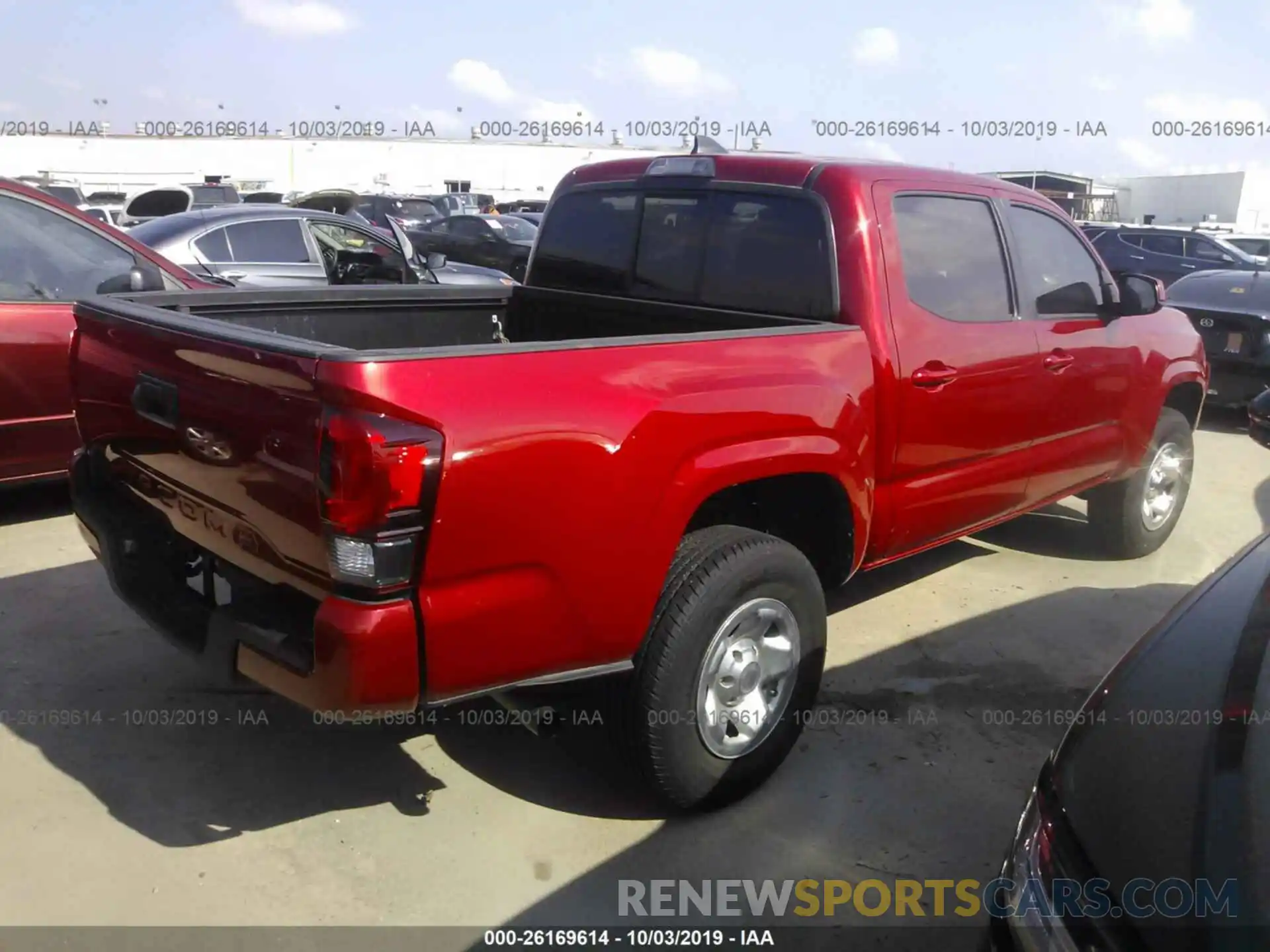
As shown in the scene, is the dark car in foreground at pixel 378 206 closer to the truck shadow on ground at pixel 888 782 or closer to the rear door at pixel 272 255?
the rear door at pixel 272 255

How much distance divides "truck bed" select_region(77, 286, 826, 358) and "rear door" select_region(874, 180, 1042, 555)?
16.7 inches

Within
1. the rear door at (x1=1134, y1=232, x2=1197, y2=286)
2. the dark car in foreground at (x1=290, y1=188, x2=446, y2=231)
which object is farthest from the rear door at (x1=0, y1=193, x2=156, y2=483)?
the rear door at (x1=1134, y1=232, x2=1197, y2=286)

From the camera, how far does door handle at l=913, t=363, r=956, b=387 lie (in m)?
3.80

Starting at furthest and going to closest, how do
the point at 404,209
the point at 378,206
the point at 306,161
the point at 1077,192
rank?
the point at 306,161
the point at 1077,192
the point at 404,209
the point at 378,206

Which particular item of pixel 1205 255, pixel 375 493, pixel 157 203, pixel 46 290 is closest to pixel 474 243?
pixel 157 203

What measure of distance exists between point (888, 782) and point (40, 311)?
4.50 meters

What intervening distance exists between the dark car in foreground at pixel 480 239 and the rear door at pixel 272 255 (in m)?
9.58

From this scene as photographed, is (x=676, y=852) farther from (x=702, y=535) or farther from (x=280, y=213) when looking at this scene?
(x=280, y=213)

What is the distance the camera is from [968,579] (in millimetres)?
5465

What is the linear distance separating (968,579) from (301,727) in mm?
3317

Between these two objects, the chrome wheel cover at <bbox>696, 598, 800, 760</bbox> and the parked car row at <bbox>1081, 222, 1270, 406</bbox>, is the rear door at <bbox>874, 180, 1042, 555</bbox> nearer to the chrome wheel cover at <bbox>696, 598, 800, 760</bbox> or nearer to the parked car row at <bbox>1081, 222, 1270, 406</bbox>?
the chrome wheel cover at <bbox>696, 598, 800, 760</bbox>

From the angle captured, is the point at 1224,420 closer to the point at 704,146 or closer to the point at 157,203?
the point at 704,146

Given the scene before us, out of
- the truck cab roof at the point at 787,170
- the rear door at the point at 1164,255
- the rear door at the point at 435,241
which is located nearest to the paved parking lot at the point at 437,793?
the truck cab roof at the point at 787,170

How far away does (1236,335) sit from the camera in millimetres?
9141
